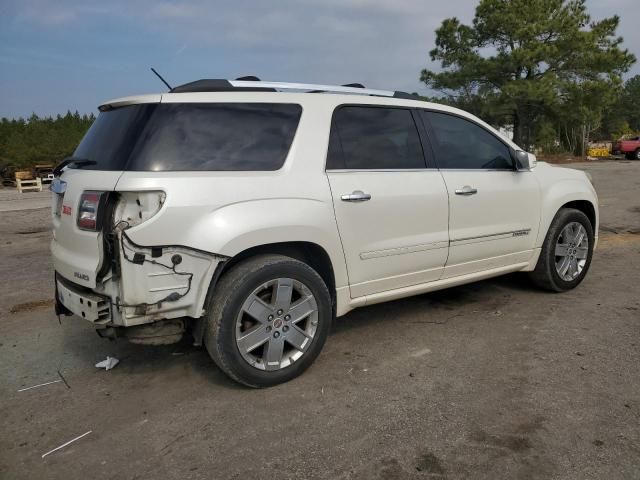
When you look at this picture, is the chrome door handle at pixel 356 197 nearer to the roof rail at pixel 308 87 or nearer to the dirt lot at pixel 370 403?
the roof rail at pixel 308 87

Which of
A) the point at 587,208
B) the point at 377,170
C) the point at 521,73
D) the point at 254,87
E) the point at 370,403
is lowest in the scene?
the point at 370,403

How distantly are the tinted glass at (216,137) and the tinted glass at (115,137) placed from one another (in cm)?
6

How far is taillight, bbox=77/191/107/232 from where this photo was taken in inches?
118

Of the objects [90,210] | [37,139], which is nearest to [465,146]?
[90,210]

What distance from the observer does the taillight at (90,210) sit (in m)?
2.99

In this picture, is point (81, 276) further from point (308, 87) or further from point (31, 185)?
point (31, 185)

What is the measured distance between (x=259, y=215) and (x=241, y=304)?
20.9 inches

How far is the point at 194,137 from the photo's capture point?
3188mm

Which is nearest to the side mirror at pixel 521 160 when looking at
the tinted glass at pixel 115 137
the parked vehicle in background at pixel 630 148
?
the tinted glass at pixel 115 137

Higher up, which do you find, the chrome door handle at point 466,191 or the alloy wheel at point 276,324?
the chrome door handle at point 466,191

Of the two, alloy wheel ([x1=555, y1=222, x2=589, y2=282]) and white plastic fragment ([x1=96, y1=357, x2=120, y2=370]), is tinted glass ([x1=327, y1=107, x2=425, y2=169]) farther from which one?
white plastic fragment ([x1=96, y1=357, x2=120, y2=370])

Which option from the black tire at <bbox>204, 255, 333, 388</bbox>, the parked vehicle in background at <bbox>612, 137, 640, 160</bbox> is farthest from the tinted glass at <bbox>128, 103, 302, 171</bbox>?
the parked vehicle in background at <bbox>612, 137, 640, 160</bbox>

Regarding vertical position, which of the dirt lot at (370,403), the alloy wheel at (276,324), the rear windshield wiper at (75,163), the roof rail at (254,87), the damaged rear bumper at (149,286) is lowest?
the dirt lot at (370,403)

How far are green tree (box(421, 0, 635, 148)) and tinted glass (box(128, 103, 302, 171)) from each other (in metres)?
29.6
